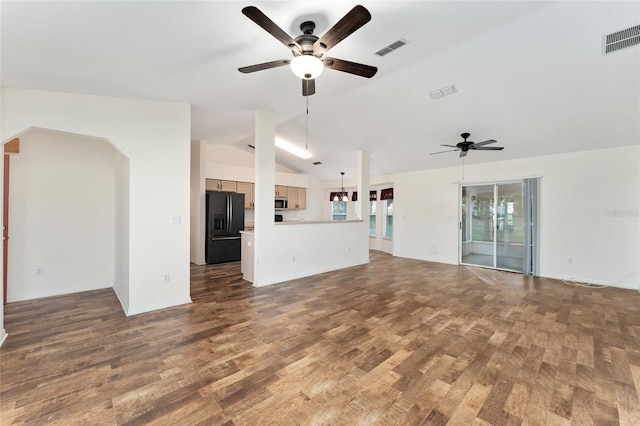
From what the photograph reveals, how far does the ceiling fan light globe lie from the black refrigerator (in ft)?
15.6

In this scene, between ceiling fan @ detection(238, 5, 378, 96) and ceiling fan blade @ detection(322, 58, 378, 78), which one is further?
ceiling fan blade @ detection(322, 58, 378, 78)

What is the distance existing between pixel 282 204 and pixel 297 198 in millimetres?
776

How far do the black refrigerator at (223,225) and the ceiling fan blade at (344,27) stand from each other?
490 cm

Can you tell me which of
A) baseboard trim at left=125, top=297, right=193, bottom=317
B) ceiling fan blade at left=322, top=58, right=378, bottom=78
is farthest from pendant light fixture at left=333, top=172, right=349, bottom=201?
ceiling fan blade at left=322, top=58, right=378, bottom=78

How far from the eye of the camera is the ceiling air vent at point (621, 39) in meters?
2.64

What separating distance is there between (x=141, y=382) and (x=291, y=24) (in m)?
3.21

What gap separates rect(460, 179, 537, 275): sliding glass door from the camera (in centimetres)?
557

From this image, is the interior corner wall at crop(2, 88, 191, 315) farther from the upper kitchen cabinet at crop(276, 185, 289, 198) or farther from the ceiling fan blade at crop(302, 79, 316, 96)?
the upper kitchen cabinet at crop(276, 185, 289, 198)

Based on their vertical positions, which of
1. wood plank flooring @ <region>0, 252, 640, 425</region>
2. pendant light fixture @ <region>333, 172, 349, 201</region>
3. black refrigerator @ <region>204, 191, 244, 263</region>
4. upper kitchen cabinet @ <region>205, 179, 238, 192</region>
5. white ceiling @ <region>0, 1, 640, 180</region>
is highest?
white ceiling @ <region>0, 1, 640, 180</region>

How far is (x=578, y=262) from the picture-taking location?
507 centimetres

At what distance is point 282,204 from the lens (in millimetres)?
8672

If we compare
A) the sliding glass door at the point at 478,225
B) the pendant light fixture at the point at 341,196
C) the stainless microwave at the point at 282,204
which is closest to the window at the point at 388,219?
the pendant light fixture at the point at 341,196

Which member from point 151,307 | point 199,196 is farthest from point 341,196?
point 151,307

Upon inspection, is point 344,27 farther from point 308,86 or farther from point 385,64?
point 385,64
